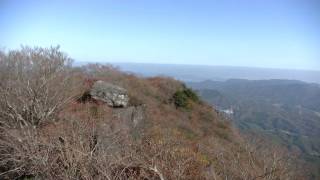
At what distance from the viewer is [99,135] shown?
16.2 metres

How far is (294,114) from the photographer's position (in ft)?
631

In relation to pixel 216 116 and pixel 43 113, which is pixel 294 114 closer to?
pixel 216 116

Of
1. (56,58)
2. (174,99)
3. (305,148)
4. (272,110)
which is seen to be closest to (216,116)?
(174,99)

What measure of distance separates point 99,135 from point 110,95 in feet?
36.9

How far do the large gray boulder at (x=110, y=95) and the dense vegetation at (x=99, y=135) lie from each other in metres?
0.69

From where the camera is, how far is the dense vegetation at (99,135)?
44.5 feet

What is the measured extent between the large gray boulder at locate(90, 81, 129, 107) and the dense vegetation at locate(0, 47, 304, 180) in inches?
27.1

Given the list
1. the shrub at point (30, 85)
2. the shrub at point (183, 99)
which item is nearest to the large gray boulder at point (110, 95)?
the shrub at point (30, 85)

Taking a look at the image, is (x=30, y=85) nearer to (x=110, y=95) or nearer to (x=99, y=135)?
(x=99, y=135)

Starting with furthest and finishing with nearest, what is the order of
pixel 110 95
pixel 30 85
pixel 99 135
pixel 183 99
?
pixel 183 99
pixel 110 95
pixel 30 85
pixel 99 135

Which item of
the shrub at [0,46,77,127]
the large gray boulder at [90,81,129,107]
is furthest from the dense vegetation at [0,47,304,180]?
the large gray boulder at [90,81,129,107]

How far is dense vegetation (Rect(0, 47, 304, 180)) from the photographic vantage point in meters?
13.6

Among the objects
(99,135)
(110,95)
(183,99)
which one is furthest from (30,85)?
(183,99)

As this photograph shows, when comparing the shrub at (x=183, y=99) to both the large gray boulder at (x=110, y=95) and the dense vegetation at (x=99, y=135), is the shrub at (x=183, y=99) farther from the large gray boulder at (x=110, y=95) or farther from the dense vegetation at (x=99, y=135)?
the large gray boulder at (x=110, y=95)
